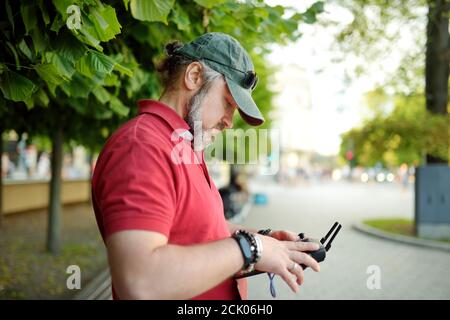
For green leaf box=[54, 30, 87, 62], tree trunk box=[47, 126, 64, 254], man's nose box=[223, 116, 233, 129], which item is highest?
green leaf box=[54, 30, 87, 62]

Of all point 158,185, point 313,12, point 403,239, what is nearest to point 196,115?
point 158,185

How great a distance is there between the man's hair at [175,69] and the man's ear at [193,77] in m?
0.02

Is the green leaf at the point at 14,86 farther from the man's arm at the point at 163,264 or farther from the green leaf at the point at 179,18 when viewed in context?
the man's arm at the point at 163,264

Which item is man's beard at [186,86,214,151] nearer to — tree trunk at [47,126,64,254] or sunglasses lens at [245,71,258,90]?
sunglasses lens at [245,71,258,90]

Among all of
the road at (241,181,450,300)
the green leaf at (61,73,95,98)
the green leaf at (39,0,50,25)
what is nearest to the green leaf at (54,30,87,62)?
the green leaf at (39,0,50,25)

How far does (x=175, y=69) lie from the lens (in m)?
1.72

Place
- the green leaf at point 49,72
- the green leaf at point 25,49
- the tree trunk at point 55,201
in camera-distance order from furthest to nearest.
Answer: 1. the tree trunk at point 55,201
2. the green leaf at point 25,49
3. the green leaf at point 49,72

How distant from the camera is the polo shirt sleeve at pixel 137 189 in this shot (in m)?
1.22

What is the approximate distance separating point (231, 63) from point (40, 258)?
7847 mm

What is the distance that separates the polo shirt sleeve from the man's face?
33 cm

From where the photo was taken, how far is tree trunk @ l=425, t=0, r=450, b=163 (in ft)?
35.4

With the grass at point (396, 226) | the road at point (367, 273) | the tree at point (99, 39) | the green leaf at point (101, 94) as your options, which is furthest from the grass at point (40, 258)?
the grass at point (396, 226)

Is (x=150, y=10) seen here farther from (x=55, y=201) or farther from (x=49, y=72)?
(x=55, y=201)

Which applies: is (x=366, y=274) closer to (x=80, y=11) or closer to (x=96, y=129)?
(x=96, y=129)
